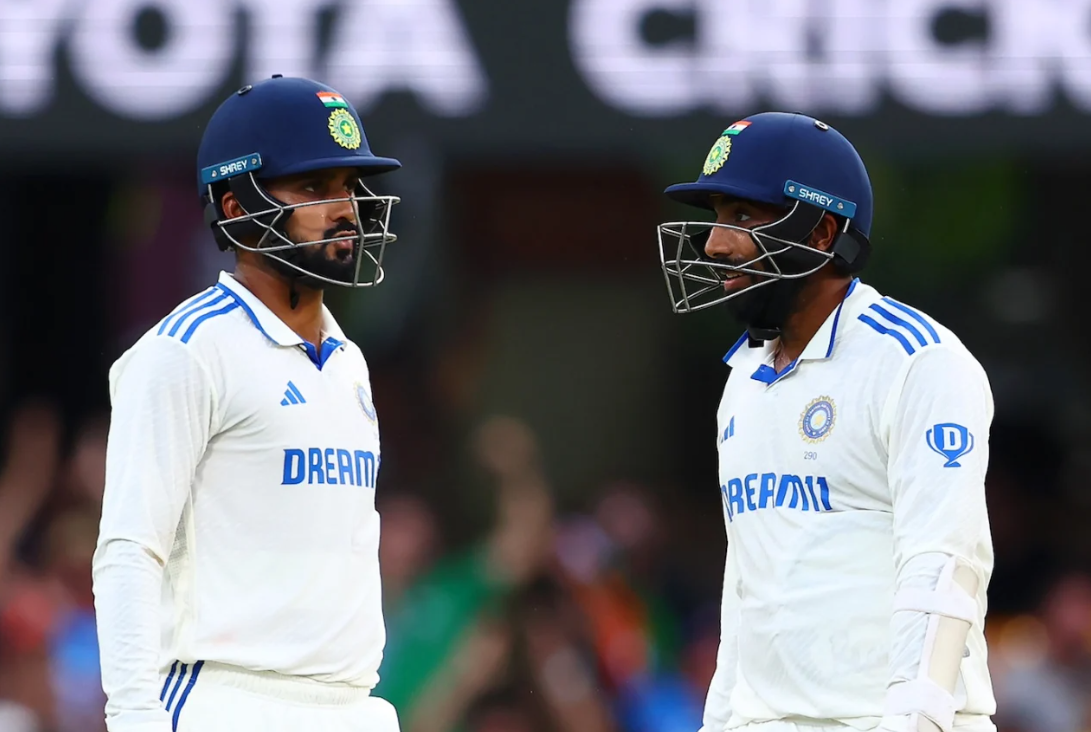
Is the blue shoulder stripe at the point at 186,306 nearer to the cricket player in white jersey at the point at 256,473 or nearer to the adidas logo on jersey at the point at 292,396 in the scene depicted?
the cricket player in white jersey at the point at 256,473

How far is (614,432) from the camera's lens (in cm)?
1046

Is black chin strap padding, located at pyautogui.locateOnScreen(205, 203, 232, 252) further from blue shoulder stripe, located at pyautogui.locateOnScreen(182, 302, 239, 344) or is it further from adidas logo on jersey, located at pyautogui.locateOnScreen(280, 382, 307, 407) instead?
adidas logo on jersey, located at pyautogui.locateOnScreen(280, 382, 307, 407)

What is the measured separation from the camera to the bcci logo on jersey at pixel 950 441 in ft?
11.6

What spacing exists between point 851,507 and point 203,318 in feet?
4.35

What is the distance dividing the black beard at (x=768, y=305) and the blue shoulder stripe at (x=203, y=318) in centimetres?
103

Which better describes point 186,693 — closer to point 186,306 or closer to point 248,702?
point 248,702

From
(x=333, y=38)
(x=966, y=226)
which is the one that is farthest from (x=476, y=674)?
(x=966, y=226)

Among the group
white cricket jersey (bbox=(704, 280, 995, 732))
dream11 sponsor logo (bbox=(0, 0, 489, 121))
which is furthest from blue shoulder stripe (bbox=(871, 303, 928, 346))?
dream11 sponsor logo (bbox=(0, 0, 489, 121))

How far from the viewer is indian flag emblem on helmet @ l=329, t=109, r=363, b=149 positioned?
398 centimetres

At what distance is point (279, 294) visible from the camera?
3.97 m

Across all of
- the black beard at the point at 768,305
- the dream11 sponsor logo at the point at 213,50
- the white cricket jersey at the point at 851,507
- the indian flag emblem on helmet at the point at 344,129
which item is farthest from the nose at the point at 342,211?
the dream11 sponsor logo at the point at 213,50

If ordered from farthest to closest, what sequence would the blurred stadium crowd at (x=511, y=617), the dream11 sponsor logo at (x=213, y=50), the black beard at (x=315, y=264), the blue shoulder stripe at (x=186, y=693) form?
1. the blurred stadium crowd at (x=511, y=617)
2. the dream11 sponsor logo at (x=213, y=50)
3. the black beard at (x=315, y=264)
4. the blue shoulder stripe at (x=186, y=693)

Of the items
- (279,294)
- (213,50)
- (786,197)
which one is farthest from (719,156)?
(213,50)

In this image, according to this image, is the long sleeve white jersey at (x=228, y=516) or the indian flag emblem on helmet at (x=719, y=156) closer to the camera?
the long sleeve white jersey at (x=228, y=516)
